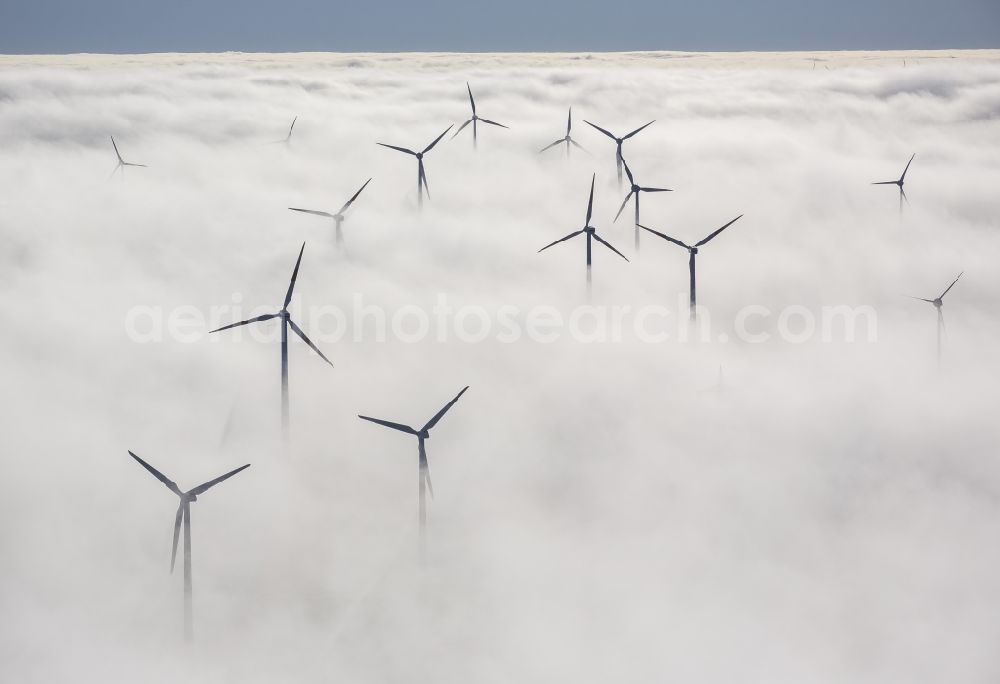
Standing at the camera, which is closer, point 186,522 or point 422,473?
point 186,522

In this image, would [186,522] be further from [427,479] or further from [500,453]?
[500,453]

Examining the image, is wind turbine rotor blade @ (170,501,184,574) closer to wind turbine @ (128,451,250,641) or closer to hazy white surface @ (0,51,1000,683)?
wind turbine @ (128,451,250,641)

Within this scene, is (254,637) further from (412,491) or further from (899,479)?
(899,479)

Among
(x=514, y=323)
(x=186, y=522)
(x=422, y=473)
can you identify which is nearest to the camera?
(x=186, y=522)

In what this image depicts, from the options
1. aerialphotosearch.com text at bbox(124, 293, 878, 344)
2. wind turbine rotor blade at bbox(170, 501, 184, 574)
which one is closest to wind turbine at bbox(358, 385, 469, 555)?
wind turbine rotor blade at bbox(170, 501, 184, 574)

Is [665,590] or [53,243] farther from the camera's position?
[53,243]

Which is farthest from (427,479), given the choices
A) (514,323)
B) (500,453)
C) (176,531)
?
(514,323)

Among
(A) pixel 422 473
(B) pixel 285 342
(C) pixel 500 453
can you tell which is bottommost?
(A) pixel 422 473

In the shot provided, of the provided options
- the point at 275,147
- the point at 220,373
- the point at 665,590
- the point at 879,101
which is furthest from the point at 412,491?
the point at 879,101
